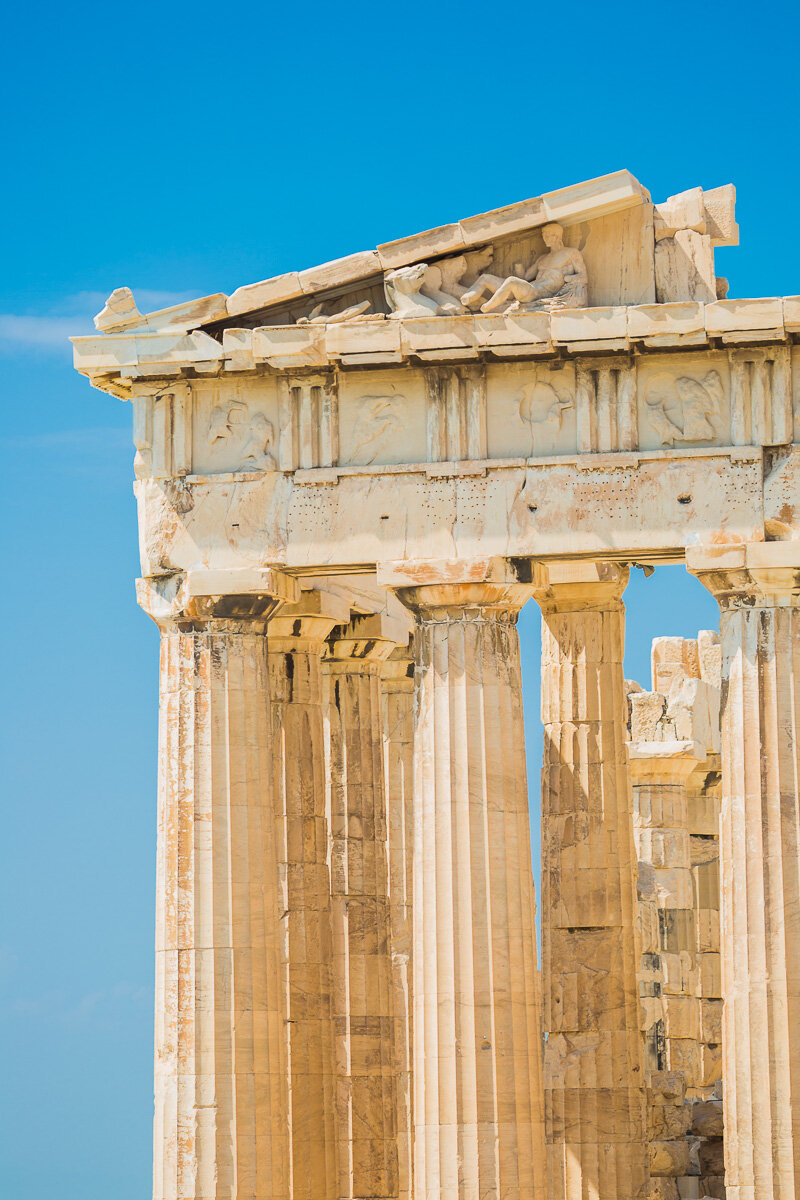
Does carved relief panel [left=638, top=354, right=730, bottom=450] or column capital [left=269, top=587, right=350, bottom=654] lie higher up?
carved relief panel [left=638, top=354, right=730, bottom=450]

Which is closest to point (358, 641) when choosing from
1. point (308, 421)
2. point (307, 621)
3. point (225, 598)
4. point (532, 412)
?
point (307, 621)

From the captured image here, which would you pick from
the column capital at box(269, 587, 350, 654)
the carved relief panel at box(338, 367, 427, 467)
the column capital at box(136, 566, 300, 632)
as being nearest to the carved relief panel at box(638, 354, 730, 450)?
the carved relief panel at box(338, 367, 427, 467)

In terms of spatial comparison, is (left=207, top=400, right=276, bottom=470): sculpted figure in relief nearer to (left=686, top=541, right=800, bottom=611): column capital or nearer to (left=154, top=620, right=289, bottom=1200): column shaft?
(left=154, top=620, right=289, bottom=1200): column shaft

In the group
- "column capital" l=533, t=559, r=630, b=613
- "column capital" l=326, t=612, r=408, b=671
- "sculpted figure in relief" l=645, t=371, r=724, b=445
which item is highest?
"sculpted figure in relief" l=645, t=371, r=724, b=445

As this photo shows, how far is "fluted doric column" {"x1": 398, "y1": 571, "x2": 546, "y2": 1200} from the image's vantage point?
123 feet

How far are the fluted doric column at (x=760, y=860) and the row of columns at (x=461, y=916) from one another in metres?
0.03

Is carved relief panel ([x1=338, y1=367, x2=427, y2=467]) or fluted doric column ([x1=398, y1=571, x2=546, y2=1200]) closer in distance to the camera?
fluted doric column ([x1=398, y1=571, x2=546, y2=1200])

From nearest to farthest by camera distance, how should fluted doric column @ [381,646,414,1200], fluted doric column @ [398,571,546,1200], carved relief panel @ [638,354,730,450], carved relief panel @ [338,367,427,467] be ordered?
1. fluted doric column @ [398,571,546,1200]
2. carved relief panel @ [638,354,730,450]
3. carved relief panel @ [338,367,427,467]
4. fluted doric column @ [381,646,414,1200]

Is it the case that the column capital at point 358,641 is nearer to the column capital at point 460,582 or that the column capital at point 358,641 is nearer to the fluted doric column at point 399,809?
the fluted doric column at point 399,809

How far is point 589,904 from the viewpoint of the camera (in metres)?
42.4

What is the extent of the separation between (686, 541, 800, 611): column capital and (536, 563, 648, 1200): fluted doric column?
3733mm

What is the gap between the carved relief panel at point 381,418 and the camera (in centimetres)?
3944

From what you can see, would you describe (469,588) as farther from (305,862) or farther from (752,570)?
(305,862)

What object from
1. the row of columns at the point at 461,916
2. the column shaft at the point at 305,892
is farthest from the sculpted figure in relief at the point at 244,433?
the column shaft at the point at 305,892
